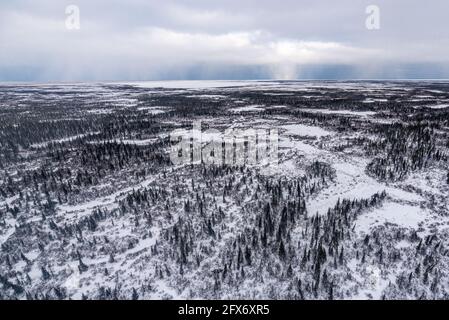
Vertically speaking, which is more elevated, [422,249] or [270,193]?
[270,193]

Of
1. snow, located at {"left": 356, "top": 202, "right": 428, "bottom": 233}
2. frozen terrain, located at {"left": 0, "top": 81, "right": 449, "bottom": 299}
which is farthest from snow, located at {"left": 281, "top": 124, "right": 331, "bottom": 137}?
snow, located at {"left": 356, "top": 202, "right": 428, "bottom": 233}

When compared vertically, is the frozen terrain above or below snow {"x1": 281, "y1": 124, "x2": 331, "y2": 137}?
below

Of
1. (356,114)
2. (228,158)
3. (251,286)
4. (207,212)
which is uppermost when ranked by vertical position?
(356,114)

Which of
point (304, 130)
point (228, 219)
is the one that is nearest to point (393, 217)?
point (228, 219)

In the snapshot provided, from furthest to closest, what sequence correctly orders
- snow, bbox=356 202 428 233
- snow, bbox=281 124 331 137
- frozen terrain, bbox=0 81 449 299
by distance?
snow, bbox=281 124 331 137, snow, bbox=356 202 428 233, frozen terrain, bbox=0 81 449 299

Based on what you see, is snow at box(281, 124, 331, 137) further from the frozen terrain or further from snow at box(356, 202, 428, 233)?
snow at box(356, 202, 428, 233)

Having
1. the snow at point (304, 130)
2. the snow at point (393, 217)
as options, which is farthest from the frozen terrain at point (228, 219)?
the snow at point (304, 130)

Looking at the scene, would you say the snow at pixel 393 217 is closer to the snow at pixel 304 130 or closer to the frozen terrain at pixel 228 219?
the frozen terrain at pixel 228 219

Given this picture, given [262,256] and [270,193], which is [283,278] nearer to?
[262,256]

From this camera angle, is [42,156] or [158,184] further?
[42,156]
